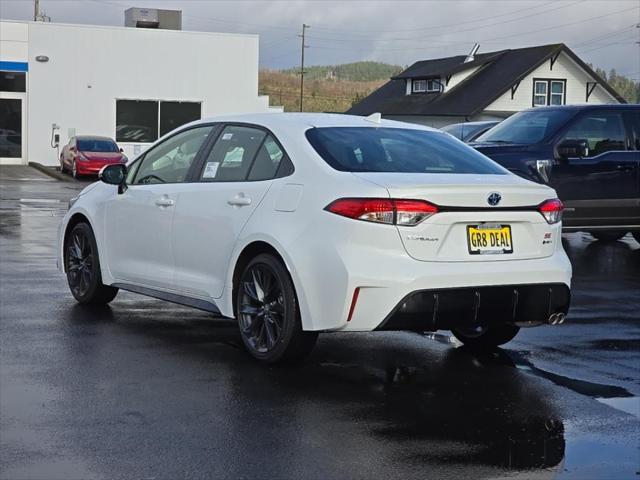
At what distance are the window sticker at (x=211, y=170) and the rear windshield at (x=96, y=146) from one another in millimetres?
30414

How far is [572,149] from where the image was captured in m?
12.9

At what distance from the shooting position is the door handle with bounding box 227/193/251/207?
706 cm

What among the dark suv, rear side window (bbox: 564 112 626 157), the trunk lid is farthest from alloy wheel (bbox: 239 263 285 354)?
rear side window (bbox: 564 112 626 157)

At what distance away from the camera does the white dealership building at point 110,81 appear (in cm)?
4406

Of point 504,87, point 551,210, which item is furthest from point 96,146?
point 551,210

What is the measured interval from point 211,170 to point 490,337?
92.5 inches

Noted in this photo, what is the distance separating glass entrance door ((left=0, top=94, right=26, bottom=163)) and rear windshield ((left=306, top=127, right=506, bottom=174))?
3905 centimetres

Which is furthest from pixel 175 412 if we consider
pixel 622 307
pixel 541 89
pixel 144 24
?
pixel 541 89

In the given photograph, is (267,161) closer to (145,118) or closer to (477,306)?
(477,306)

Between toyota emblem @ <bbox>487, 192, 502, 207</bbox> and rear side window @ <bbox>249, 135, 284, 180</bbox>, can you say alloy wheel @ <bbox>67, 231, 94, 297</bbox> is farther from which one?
toyota emblem @ <bbox>487, 192, 502, 207</bbox>

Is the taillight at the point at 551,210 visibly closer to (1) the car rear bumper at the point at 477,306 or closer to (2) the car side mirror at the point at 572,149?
(1) the car rear bumper at the point at 477,306

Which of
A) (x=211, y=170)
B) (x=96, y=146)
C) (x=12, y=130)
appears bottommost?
(x=211, y=170)

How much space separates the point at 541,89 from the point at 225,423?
56279mm

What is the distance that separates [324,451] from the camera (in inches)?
198
